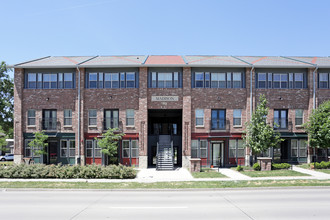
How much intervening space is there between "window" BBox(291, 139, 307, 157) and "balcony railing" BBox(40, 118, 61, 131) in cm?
2323

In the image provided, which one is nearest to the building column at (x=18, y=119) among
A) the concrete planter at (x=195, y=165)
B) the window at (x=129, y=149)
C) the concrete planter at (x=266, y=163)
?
the window at (x=129, y=149)

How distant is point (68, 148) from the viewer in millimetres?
26750

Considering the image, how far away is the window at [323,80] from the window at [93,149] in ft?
74.8

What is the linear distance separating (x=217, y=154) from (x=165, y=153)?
17.1 feet

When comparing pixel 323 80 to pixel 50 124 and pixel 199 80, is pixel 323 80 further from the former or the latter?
pixel 50 124

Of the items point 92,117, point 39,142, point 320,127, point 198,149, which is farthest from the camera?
point 92,117

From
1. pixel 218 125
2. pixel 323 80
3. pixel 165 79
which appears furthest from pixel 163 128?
pixel 323 80

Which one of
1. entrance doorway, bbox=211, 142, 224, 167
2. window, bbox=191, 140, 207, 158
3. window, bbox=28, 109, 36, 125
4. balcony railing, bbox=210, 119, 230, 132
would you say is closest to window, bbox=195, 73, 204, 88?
balcony railing, bbox=210, 119, 230, 132

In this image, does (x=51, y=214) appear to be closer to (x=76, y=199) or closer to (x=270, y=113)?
(x=76, y=199)

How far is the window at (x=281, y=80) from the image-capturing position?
2681 cm

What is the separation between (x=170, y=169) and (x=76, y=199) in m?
12.5

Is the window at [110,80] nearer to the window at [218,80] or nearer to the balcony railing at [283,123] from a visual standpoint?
the window at [218,80]

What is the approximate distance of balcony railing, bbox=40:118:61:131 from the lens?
26.8 meters

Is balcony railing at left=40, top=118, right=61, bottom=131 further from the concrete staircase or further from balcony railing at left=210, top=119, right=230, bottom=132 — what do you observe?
balcony railing at left=210, top=119, right=230, bottom=132
